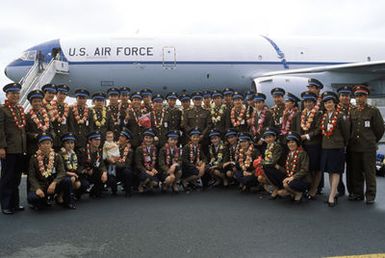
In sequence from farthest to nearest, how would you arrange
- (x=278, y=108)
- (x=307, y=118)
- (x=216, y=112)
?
1. (x=216, y=112)
2. (x=278, y=108)
3. (x=307, y=118)

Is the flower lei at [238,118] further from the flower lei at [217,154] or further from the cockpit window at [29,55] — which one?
the cockpit window at [29,55]

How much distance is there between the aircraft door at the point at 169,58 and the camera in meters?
13.8

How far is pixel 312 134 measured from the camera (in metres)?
6.02

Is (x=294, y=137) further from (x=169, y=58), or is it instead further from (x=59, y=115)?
(x=169, y=58)

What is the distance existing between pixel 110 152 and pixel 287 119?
2907 millimetres

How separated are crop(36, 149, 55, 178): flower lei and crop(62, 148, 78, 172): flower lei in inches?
16.7

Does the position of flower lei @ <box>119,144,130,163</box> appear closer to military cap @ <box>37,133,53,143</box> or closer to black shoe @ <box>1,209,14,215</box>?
military cap @ <box>37,133,53,143</box>

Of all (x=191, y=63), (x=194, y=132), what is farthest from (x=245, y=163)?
(x=191, y=63)

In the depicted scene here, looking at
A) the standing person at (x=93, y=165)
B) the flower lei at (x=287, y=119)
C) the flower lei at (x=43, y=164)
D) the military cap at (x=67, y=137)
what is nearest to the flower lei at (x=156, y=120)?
the standing person at (x=93, y=165)

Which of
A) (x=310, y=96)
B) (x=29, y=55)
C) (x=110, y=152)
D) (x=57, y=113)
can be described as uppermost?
(x=29, y=55)

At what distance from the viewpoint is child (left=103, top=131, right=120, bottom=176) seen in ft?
21.6

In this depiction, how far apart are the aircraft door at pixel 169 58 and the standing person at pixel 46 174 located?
8476 millimetres

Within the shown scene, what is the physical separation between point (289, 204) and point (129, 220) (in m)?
2.27

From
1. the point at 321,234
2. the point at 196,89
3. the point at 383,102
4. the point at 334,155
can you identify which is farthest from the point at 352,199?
the point at 383,102
